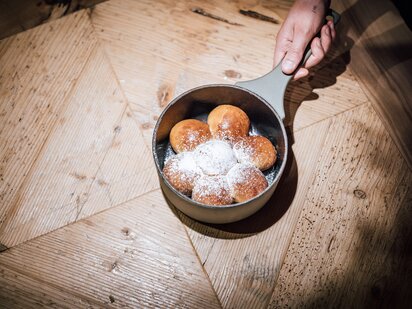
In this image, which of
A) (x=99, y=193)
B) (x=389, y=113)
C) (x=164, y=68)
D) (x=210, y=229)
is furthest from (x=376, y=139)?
(x=99, y=193)

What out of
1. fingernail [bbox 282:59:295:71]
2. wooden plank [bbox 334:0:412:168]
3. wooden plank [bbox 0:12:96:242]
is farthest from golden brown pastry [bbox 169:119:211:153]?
wooden plank [bbox 334:0:412:168]

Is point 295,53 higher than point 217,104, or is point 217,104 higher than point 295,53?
point 295,53

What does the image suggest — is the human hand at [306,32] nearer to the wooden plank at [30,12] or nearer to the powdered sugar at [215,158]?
the powdered sugar at [215,158]

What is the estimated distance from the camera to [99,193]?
0.77 m

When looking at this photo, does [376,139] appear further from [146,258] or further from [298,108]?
[146,258]

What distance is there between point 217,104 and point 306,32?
29cm

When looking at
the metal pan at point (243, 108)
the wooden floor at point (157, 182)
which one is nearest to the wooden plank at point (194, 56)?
the wooden floor at point (157, 182)

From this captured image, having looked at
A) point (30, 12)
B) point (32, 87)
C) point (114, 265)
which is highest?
point (30, 12)

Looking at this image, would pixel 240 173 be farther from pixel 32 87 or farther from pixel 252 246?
pixel 32 87

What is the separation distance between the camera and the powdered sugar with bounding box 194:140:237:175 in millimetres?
681

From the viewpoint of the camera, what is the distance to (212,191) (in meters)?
0.65

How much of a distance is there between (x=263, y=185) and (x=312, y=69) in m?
0.45

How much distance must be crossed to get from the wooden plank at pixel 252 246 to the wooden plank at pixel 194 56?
189 millimetres

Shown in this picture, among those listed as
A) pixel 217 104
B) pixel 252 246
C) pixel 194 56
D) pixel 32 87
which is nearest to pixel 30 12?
pixel 32 87
